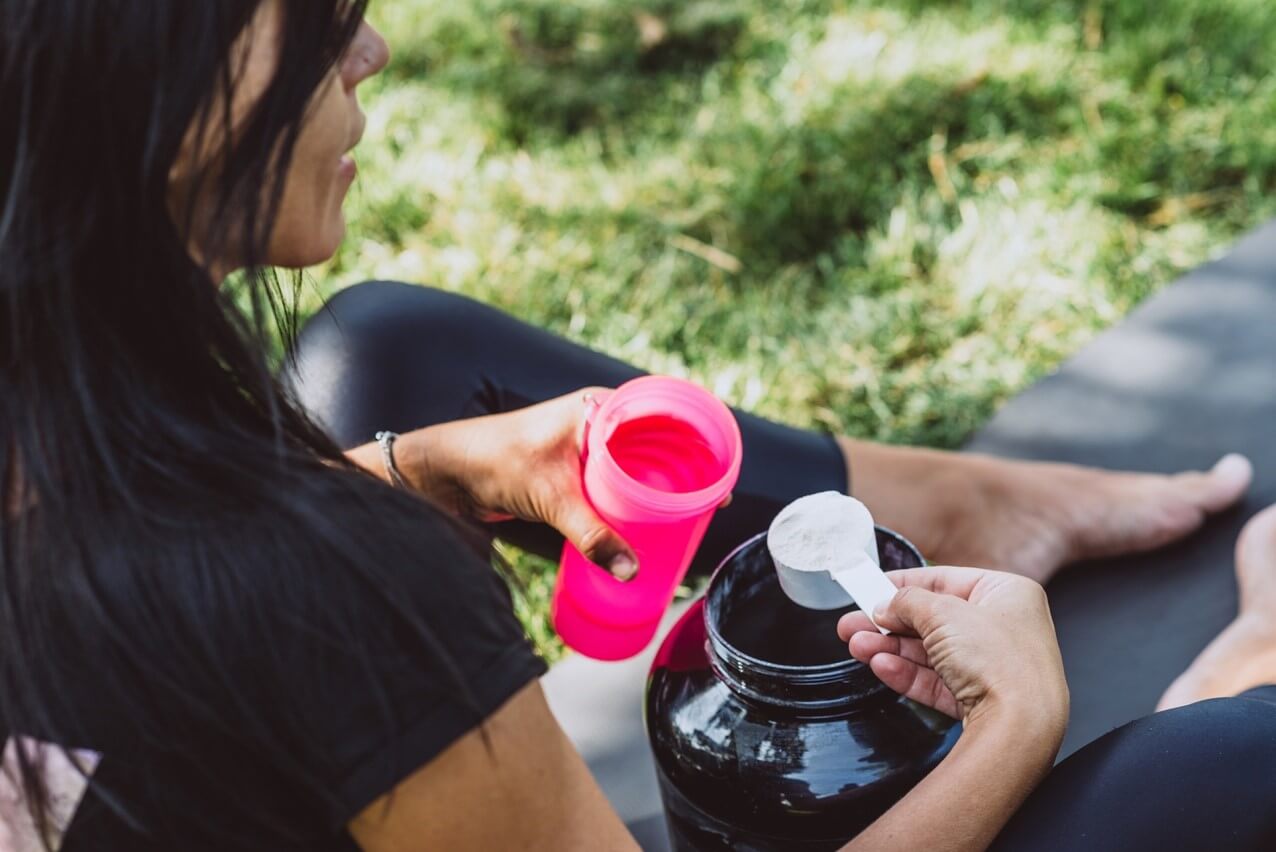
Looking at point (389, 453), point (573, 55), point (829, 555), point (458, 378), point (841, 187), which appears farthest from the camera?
point (573, 55)

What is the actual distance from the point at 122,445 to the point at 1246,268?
157cm

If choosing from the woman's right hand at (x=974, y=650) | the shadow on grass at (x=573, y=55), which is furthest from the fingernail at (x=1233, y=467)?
the shadow on grass at (x=573, y=55)

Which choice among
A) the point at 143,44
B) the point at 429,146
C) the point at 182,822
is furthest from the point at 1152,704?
the point at 429,146

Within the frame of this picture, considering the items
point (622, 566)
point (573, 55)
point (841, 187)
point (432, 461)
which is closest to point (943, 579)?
point (622, 566)

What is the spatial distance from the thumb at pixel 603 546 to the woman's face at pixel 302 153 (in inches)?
11.2

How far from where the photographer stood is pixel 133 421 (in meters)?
0.69

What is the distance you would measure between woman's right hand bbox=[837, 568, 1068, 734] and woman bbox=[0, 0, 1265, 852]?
225 mm

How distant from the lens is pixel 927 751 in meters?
0.91

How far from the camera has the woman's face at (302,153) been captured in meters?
0.70

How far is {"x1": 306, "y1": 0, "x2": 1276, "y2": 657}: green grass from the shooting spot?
1.93 metres

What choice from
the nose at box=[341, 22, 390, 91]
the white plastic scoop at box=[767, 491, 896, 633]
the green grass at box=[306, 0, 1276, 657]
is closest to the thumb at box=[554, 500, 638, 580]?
the white plastic scoop at box=[767, 491, 896, 633]

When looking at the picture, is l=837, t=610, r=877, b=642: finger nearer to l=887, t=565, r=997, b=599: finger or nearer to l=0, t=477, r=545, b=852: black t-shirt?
l=887, t=565, r=997, b=599: finger

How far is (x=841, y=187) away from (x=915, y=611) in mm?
1483

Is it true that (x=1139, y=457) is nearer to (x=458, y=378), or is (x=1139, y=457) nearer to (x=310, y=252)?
(x=458, y=378)
